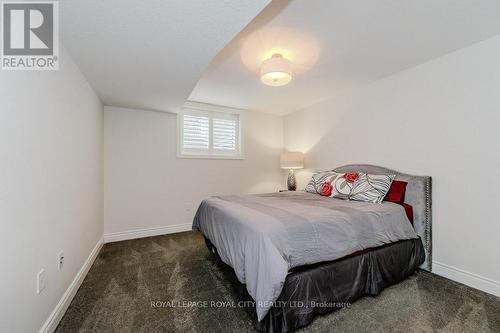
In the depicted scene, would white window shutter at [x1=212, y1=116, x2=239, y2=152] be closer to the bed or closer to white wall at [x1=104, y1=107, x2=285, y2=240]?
white wall at [x1=104, y1=107, x2=285, y2=240]

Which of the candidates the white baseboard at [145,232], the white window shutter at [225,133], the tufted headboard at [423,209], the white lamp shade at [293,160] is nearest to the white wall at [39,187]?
the white baseboard at [145,232]

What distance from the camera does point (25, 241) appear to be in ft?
3.66

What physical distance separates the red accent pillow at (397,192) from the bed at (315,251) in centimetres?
11

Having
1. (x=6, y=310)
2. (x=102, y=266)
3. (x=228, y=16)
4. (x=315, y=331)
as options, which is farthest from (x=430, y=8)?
(x=102, y=266)

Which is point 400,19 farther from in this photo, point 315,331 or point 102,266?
point 102,266

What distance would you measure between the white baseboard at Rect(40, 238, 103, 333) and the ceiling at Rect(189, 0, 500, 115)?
2.52 metres

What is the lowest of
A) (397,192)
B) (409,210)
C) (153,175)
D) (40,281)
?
(40,281)

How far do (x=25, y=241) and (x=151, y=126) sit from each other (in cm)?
255

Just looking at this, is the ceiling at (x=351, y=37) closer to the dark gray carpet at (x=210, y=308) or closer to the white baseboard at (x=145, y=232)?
the dark gray carpet at (x=210, y=308)

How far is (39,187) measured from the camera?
127cm

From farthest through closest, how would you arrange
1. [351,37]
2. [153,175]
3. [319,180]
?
[153,175], [319,180], [351,37]

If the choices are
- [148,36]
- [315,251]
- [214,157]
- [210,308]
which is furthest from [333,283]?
[214,157]

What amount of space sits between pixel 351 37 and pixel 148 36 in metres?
1.73

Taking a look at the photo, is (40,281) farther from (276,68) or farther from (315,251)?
(276,68)
